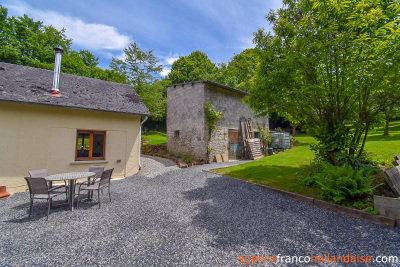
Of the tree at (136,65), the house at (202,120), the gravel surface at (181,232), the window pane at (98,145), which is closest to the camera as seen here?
the gravel surface at (181,232)

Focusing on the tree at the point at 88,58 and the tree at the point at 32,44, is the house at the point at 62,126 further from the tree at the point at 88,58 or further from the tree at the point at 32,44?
the tree at the point at 88,58

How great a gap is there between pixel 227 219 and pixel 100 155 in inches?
271

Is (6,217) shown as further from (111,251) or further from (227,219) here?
(227,219)

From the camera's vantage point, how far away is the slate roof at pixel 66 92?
660 centimetres

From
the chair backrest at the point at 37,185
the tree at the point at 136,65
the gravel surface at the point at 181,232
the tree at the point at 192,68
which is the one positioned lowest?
the gravel surface at the point at 181,232

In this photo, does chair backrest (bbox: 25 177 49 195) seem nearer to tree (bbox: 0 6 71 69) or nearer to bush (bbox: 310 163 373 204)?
bush (bbox: 310 163 373 204)

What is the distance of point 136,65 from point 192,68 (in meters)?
13.1

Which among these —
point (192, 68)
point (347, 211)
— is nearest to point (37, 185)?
point (347, 211)

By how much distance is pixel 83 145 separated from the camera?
7789mm

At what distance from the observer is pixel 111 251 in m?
2.99

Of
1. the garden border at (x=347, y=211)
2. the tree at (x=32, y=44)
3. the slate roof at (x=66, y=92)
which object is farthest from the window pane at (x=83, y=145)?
the tree at (x=32, y=44)

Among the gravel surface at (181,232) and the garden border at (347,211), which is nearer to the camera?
the gravel surface at (181,232)

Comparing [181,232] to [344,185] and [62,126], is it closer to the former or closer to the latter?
[344,185]

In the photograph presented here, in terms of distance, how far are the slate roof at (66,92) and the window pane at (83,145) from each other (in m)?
1.39
